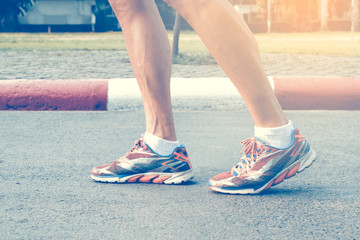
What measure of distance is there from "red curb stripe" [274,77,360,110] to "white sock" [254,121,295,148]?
7.36ft

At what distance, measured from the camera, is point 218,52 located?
1953 mm

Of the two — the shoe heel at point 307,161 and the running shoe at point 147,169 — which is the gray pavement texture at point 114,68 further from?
the shoe heel at point 307,161

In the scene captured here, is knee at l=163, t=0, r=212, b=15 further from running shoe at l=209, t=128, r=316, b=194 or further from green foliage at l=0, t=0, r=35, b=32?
green foliage at l=0, t=0, r=35, b=32

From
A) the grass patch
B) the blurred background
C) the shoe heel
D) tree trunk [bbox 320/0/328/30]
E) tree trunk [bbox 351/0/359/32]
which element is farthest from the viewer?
tree trunk [bbox 320/0/328/30]

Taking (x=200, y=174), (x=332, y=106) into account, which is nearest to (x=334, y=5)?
(x=332, y=106)

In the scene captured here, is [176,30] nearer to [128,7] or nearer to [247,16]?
[128,7]

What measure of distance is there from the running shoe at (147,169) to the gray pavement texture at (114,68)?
3.33 m

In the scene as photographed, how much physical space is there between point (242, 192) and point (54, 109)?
251 centimetres

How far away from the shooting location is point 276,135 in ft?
6.54

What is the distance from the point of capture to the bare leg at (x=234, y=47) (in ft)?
6.31

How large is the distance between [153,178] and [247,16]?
926 inches

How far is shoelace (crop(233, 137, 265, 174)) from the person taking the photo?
6.59ft

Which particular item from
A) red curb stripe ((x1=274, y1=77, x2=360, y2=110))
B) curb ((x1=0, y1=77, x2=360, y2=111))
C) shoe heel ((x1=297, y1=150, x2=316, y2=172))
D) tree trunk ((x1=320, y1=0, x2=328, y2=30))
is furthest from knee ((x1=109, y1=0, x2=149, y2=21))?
tree trunk ((x1=320, y1=0, x2=328, y2=30))

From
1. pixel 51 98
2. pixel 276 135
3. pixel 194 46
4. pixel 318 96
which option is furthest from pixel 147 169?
pixel 194 46
